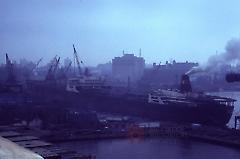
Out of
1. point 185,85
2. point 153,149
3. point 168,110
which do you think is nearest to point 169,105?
point 168,110

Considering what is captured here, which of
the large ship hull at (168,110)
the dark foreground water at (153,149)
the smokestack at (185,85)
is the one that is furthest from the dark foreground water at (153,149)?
the smokestack at (185,85)

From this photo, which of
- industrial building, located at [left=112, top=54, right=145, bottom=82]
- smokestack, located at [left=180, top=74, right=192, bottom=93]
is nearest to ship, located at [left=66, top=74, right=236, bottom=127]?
smokestack, located at [left=180, top=74, right=192, bottom=93]

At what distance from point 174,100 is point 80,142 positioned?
4377mm

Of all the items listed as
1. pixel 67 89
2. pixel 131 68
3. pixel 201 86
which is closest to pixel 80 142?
pixel 67 89

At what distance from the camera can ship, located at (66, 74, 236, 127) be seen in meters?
11.3

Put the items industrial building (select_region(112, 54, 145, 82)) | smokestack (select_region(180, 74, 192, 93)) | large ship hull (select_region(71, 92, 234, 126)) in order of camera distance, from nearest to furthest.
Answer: large ship hull (select_region(71, 92, 234, 126)) → smokestack (select_region(180, 74, 192, 93)) → industrial building (select_region(112, 54, 145, 82))

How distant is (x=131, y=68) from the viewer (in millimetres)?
36250

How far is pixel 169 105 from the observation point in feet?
39.2

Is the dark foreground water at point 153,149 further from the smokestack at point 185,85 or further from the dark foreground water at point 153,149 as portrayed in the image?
the smokestack at point 185,85

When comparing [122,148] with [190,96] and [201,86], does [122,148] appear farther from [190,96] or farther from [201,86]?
[201,86]

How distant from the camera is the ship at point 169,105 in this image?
1127 cm

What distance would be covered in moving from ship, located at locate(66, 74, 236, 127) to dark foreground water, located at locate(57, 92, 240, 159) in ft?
7.48

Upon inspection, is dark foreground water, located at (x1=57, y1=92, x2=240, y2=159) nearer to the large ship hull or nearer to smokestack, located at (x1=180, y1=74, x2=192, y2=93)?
the large ship hull

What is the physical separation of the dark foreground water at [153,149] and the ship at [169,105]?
228 cm
